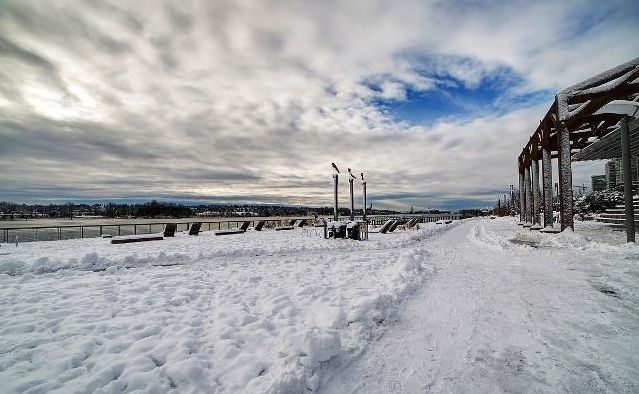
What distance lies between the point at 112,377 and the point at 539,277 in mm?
8821

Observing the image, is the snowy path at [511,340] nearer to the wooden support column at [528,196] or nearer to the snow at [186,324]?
the snow at [186,324]

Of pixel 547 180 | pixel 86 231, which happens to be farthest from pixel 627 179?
pixel 86 231

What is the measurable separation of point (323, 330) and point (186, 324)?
220 cm

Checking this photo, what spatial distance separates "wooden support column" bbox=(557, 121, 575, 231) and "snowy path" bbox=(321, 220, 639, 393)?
9.59m

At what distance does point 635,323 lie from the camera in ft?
15.0

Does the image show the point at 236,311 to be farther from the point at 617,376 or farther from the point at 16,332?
the point at 617,376

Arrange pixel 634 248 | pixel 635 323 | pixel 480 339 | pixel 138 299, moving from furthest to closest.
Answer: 1. pixel 634 248
2. pixel 138 299
3. pixel 635 323
4. pixel 480 339

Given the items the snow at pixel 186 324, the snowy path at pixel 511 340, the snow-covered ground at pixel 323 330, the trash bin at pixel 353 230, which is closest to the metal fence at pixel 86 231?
the snow at pixel 186 324

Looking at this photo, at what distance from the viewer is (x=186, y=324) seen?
4.87 meters

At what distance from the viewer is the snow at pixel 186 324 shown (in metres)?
3.38

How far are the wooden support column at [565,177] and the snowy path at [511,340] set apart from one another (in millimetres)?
9594

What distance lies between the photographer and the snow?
133 inches

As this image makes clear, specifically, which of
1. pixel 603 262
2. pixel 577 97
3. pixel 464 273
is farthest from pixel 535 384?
pixel 577 97

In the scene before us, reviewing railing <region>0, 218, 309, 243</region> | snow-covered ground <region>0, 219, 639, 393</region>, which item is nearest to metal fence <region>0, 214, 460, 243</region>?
railing <region>0, 218, 309, 243</region>
